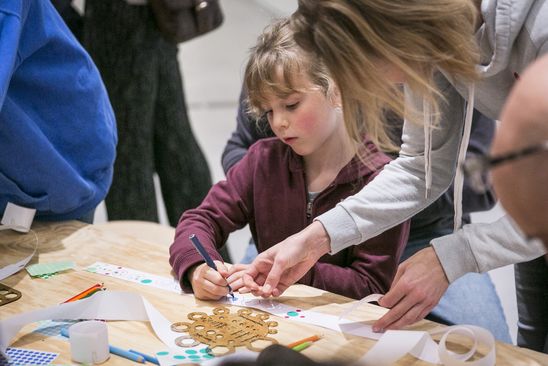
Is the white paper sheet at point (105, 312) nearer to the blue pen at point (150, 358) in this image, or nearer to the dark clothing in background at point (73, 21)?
the blue pen at point (150, 358)

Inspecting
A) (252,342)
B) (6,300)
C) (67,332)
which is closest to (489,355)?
(252,342)

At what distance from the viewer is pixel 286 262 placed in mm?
1429

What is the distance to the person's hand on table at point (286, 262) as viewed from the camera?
143cm

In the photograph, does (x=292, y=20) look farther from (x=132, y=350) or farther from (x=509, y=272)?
(x=509, y=272)

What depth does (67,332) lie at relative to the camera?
132cm

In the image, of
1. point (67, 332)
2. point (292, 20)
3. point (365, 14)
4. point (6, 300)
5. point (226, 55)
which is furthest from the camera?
point (226, 55)

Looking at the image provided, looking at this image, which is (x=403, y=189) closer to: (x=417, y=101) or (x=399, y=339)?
(x=417, y=101)

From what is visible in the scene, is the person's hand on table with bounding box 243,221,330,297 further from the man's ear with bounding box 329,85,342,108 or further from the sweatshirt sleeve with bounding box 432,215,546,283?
the man's ear with bounding box 329,85,342,108

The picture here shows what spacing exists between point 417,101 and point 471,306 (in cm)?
68

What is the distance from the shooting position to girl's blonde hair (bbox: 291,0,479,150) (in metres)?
1.11

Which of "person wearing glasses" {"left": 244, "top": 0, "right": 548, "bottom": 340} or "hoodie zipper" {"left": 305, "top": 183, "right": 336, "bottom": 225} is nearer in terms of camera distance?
"person wearing glasses" {"left": 244, "top": 0, "right": 548, "bottom": 340}

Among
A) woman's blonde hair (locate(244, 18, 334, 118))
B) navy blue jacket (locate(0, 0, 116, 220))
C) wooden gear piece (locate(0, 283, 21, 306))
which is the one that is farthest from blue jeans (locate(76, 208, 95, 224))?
woman's blonde hair (locate(244, 18, 334, 118))

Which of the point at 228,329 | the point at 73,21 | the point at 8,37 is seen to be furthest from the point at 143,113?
the point at 228,329

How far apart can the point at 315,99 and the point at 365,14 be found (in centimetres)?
57
